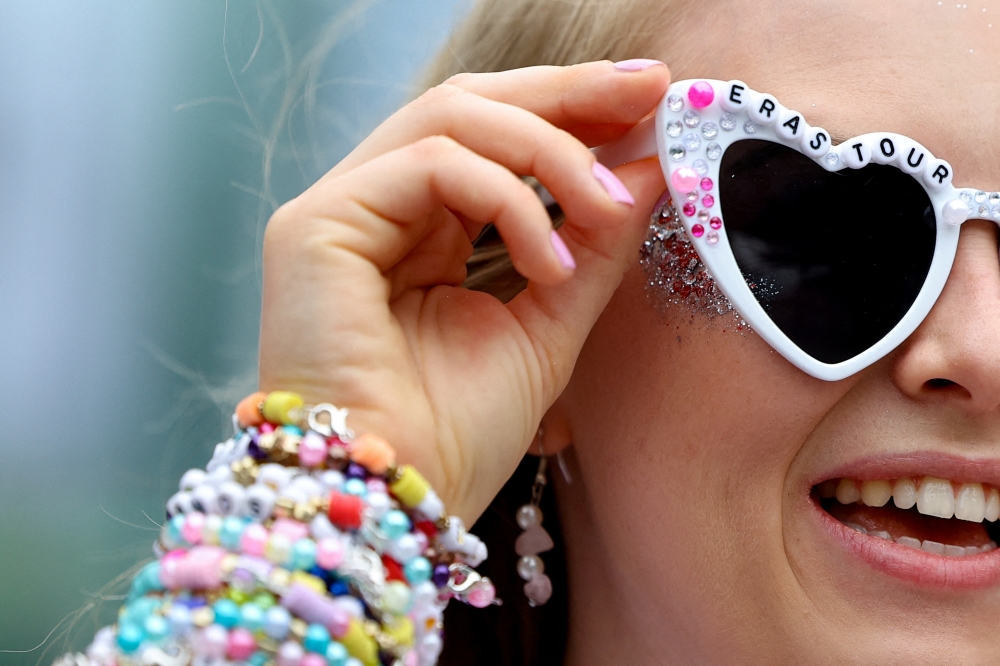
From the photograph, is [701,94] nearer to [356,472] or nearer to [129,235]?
[356,472]

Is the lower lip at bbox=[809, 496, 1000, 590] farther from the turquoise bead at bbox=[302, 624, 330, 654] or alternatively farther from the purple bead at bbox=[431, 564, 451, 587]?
the turquoise bead at bbox=[302, 624, 330, 654]

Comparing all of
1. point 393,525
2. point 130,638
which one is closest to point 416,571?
point 393,525

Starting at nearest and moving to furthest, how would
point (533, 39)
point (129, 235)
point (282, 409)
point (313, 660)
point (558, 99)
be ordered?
point (313, 660) → point (282, 409) → point (558, 99) → point (533, 39) → point (129, 235)

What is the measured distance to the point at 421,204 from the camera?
3.12 ft

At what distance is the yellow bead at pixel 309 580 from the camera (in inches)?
30.8

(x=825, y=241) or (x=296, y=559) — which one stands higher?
(x=825, y=241)

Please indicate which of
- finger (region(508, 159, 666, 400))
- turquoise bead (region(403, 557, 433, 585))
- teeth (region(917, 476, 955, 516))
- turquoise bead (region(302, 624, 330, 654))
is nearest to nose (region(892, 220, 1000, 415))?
teeth (region(917, 476, 955, 516))

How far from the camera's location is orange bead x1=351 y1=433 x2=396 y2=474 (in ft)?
2.76

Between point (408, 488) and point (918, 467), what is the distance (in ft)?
1.89

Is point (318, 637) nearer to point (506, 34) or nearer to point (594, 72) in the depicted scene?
point (594, 72)

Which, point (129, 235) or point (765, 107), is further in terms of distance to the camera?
point (129, 235)

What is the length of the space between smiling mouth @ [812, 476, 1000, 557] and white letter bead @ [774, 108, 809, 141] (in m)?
0.42

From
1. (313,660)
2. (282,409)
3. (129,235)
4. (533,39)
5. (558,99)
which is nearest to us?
(313,660)

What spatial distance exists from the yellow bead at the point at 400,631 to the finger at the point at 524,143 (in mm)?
428
